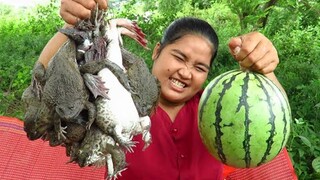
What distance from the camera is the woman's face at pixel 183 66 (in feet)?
8.76

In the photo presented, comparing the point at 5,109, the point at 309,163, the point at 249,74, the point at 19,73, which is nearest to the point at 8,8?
the point at 19,73

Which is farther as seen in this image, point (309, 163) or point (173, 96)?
point (309, 163)

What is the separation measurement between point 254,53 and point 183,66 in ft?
1.93

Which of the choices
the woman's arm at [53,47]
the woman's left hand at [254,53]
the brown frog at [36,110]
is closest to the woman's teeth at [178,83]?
the woman's left hand at [254,53]

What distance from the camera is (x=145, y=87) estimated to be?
68.1 inches

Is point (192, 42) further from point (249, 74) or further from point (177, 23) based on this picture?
point (249, 74)

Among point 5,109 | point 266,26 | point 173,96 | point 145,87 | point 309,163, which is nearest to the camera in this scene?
point 145,87

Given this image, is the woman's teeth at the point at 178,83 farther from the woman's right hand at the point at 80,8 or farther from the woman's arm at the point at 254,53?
the woman's right hand at the point at 80,8

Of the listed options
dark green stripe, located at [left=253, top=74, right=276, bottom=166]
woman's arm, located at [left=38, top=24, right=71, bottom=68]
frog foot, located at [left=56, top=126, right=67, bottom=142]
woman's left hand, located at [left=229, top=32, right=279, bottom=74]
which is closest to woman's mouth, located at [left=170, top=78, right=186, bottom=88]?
woman's left hand, located at [left=229, top=32, right=279, bottom=74]

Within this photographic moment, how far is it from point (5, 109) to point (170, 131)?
11.3ft

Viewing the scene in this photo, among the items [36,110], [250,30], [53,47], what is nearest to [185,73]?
[53,47]

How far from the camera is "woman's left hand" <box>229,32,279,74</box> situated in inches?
85.4

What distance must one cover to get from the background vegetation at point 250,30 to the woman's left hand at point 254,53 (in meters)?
1.61

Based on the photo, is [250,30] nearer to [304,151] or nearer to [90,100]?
[304,151]
